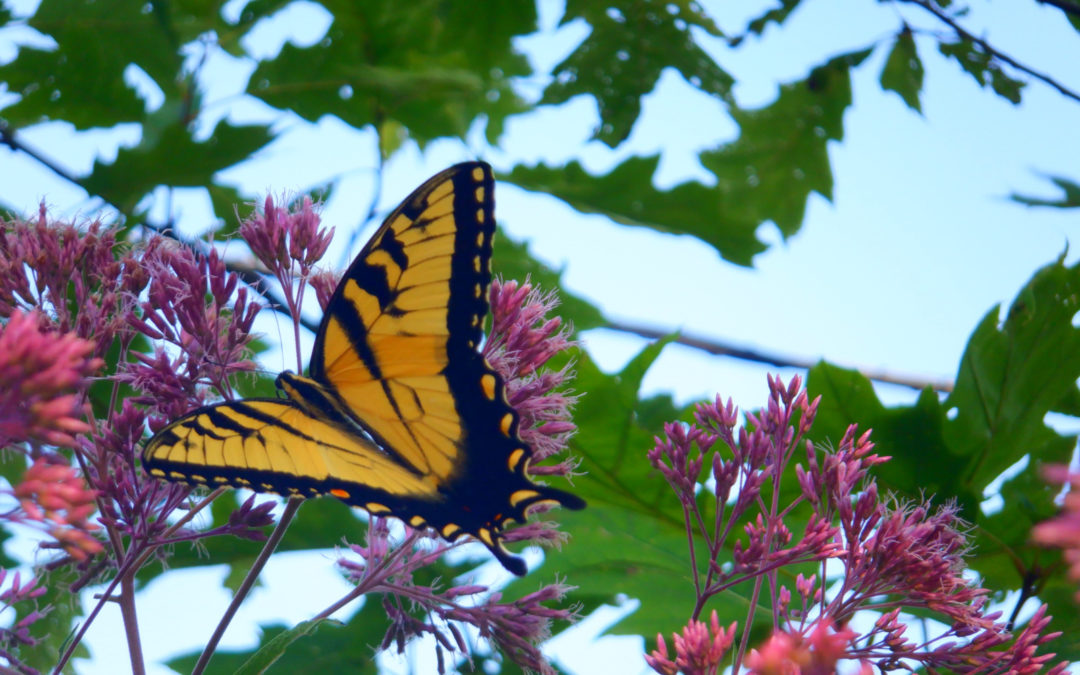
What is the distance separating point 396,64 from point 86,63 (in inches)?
39.2

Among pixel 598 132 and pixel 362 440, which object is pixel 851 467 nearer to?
pixel 362 440

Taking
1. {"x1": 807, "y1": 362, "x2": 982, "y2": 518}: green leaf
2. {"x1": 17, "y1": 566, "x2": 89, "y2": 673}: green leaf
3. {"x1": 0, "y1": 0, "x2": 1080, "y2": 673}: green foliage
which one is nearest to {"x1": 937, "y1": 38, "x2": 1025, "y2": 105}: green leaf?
{"x1": 0, "y1": 0, "x2": 1080, "y2": 673}: green foliage

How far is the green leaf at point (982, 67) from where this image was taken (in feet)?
8.40

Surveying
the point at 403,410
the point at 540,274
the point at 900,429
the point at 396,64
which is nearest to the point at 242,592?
the point at 403,410

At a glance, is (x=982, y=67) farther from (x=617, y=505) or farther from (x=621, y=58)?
(x=617, y=505)

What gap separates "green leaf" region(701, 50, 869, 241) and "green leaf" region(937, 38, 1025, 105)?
1.84 feet

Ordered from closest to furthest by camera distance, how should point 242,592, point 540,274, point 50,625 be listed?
1. point 242,592
2. point 50,625
3. point 540,274

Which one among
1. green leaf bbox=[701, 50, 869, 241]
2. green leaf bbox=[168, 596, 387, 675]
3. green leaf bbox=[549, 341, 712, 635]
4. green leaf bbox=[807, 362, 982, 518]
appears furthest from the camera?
green leaf bbox=[701, 50, 869, 241]

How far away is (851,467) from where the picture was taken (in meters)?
1.62

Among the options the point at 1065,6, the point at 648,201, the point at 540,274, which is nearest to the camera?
the point at 1065,6

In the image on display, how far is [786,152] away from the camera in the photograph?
131 inches

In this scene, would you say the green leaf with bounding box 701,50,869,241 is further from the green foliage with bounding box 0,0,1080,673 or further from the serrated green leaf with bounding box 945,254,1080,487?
the serrated green leaf with bounding box 945,254,1080,487

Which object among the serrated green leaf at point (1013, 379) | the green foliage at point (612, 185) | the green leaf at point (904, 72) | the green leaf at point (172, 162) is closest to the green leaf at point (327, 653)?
the green foliage at point (612, 185)

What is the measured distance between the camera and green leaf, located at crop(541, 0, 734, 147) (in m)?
2.89
